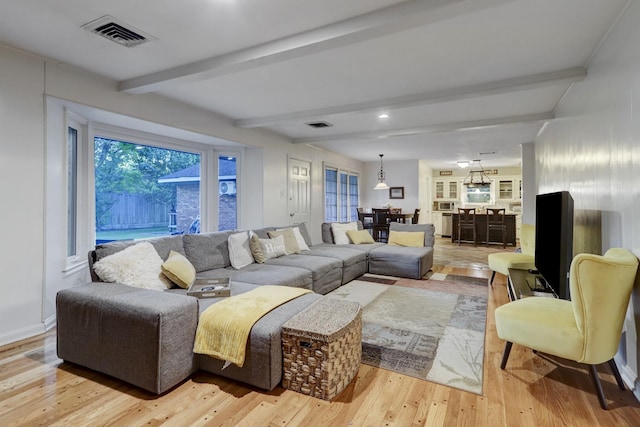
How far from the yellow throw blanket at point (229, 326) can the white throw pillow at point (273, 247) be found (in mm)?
1718

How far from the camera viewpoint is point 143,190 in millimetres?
4691

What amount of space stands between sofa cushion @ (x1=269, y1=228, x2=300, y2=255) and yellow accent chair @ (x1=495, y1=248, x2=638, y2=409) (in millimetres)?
3082

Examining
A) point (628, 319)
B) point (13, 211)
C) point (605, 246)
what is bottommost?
point (628, 319)

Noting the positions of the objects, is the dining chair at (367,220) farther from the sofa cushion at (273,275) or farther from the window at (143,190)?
the sofa cushion at (273,275)

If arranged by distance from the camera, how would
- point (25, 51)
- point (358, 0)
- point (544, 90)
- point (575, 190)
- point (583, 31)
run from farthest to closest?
1. point (544, 90)
2. point (575, 190)
3. point (25, 51)
4. point (583, 31)
5. point (358, 0)

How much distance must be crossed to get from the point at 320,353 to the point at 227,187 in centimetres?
439

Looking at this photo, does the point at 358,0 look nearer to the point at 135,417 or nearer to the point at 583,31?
the point at 583,31

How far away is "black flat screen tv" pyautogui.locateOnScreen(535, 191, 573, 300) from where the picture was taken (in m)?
2.48

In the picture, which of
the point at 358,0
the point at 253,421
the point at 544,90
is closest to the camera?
the point at 253,421

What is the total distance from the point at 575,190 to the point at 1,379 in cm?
514

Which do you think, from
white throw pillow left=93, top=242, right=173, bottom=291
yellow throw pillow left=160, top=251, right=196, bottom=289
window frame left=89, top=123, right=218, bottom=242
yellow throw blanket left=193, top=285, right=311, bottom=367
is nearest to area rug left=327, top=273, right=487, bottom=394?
yellow throw blanket left=193, top=285, right=311, bottom=367

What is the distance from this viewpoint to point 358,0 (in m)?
2.06

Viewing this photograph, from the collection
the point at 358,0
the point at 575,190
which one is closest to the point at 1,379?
the point at 358,0

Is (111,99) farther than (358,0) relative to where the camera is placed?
Yes
